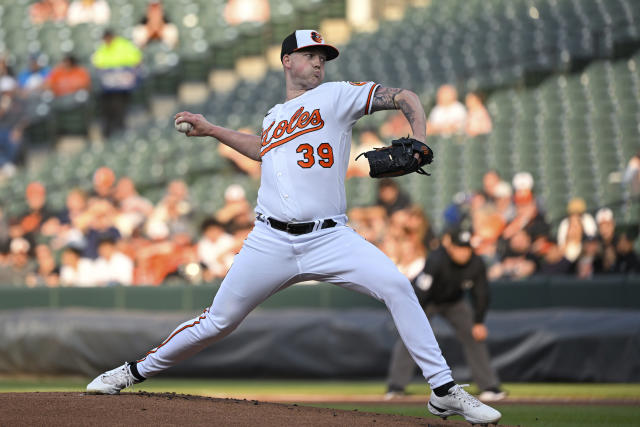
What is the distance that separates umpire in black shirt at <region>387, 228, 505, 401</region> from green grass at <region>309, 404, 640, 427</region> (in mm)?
836

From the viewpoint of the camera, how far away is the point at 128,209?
46.2 ft

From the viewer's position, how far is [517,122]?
1480 centimetres

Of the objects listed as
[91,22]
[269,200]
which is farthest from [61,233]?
[269,200]

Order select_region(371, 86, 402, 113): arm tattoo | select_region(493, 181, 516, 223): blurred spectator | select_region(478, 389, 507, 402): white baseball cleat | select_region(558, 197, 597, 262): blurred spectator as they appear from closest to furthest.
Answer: select_region(371, 86, 402, 113): arm tattoo, select_region(478, 389, 507, 402): white baseball cleat, select_region(558, 197, 597, 262): blurred spectator, select_region(493, 181, 516, 223): blurred spectator

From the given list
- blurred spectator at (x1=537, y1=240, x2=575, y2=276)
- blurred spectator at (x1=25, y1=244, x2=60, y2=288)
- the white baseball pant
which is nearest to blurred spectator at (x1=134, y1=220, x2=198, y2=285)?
blurred spectator at (x1=25, y1=244, x2=60, y2=288)

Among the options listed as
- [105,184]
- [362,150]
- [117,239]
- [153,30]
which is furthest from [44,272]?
[153,30]

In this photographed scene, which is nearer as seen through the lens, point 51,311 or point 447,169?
point 51,311

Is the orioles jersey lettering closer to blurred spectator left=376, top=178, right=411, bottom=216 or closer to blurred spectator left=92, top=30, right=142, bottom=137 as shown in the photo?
blurred spectator left=376, top=178, right=411, bottom=216

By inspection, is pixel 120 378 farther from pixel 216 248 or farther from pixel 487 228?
pixel 487 228

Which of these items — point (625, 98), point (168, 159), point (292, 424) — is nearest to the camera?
point (292, 424)

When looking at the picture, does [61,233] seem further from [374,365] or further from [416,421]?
[416,421]

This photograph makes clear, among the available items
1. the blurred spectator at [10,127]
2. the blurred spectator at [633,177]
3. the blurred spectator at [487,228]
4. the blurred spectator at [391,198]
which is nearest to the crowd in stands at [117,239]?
the blurred spectator at [391,198]

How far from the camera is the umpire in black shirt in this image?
8953 mm

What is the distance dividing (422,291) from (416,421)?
389 centimetres
